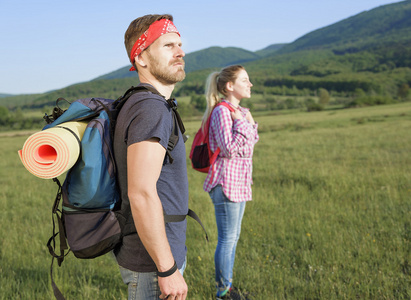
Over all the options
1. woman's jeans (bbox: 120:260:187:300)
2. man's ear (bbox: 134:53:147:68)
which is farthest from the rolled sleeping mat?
woman's jeans (bbox: 120:260:187:300)

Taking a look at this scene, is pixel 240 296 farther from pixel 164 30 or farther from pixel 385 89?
pixel 385 89

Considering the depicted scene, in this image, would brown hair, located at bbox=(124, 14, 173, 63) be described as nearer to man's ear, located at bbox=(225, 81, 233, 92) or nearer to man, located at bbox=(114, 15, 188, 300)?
man, located at bbox=(114, 15, 188, 300)

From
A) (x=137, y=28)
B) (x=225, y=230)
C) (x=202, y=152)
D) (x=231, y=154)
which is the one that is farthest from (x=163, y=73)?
(x=225, y=230)

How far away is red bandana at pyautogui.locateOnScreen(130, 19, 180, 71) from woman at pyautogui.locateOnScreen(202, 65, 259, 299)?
1.64 metres

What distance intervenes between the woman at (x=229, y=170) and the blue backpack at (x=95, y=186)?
164 cm

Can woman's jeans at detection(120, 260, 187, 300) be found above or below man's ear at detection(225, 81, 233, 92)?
below

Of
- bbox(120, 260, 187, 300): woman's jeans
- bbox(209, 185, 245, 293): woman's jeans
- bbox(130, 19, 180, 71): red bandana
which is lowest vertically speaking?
bbox(209, 185, 245, 293): woman's jeans

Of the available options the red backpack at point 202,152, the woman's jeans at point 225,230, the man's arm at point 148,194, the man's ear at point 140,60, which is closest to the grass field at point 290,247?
the woman's jeans at point 225,230

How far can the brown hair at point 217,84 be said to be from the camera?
3.60 meters

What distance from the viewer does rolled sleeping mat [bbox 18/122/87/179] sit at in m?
1.51

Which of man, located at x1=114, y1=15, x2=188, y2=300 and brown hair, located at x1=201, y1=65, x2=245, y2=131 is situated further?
brown hair, located at x1=201, y1=65, x2=245, y2=131

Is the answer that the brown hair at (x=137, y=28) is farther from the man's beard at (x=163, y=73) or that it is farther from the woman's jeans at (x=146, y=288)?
the woman's jeans at (x=146, y=288)

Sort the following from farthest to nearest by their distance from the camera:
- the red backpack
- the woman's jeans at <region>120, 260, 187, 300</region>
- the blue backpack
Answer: the red backpack < the woman's jeans at <region>120, 260, 187, 300</region> < the blue backpack

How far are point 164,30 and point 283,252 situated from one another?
144 inches
